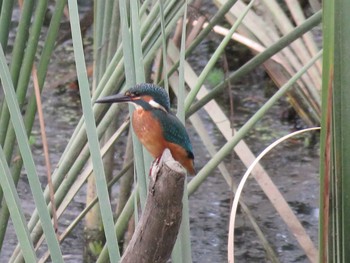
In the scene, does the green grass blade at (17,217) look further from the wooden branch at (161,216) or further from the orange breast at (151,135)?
the orange breast at (151,135)

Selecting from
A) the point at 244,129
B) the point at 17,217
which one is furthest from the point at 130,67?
the point at 244,129

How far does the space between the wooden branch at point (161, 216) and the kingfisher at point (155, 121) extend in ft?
1.46

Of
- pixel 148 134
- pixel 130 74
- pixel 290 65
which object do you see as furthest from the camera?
pixel 290 65

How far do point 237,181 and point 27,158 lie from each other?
274 centimetres

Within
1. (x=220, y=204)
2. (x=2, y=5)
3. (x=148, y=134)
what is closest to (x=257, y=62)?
(x=148, y=134)

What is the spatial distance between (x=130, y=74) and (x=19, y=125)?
0.91 ft

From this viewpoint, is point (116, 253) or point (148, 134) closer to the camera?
point (116, 253)

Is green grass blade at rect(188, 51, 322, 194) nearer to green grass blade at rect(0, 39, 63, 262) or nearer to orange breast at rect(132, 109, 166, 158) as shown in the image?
orange breast at rect(132, 109, 166, 158)

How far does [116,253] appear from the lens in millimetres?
1641

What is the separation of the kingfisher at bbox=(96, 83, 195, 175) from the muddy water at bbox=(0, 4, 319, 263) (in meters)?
1.45

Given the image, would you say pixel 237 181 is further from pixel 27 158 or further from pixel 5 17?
pixel 27 158

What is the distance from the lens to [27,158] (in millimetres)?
1577

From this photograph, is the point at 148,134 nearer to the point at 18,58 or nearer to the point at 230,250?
the point at 230,250

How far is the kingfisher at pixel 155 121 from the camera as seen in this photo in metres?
1.98
